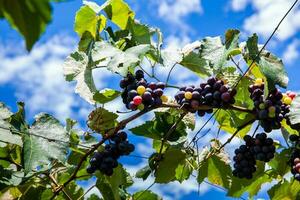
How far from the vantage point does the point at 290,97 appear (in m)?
2.04

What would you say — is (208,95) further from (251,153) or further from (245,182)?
(245,182)

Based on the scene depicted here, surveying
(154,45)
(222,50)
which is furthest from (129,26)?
(222,50)

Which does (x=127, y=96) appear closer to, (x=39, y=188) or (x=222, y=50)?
(x=222, y=50)

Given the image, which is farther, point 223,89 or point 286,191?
point 286,191

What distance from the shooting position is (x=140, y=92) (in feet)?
6.63

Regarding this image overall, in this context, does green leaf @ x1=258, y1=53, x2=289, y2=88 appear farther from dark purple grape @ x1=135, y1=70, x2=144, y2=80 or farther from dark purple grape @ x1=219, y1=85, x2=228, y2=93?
dark purple grape @ x1=135, y1=70, x2=144, y2=80

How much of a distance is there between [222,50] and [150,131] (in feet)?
1.62

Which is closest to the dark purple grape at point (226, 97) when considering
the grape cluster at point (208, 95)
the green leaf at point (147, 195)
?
the grape cluster at point (208, 95)

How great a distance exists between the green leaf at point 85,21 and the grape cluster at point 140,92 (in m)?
0.30

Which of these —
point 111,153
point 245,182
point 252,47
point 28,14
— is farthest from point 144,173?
point 28,14

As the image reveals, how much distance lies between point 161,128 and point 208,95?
15.6 inches

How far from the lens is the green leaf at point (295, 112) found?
6.33ft

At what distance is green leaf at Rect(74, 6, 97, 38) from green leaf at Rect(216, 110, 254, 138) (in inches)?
26.5

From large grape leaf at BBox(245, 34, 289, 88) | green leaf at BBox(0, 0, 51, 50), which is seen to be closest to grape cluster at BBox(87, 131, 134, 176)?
large grape leaf at BBox(245, 34, 289, 88)
